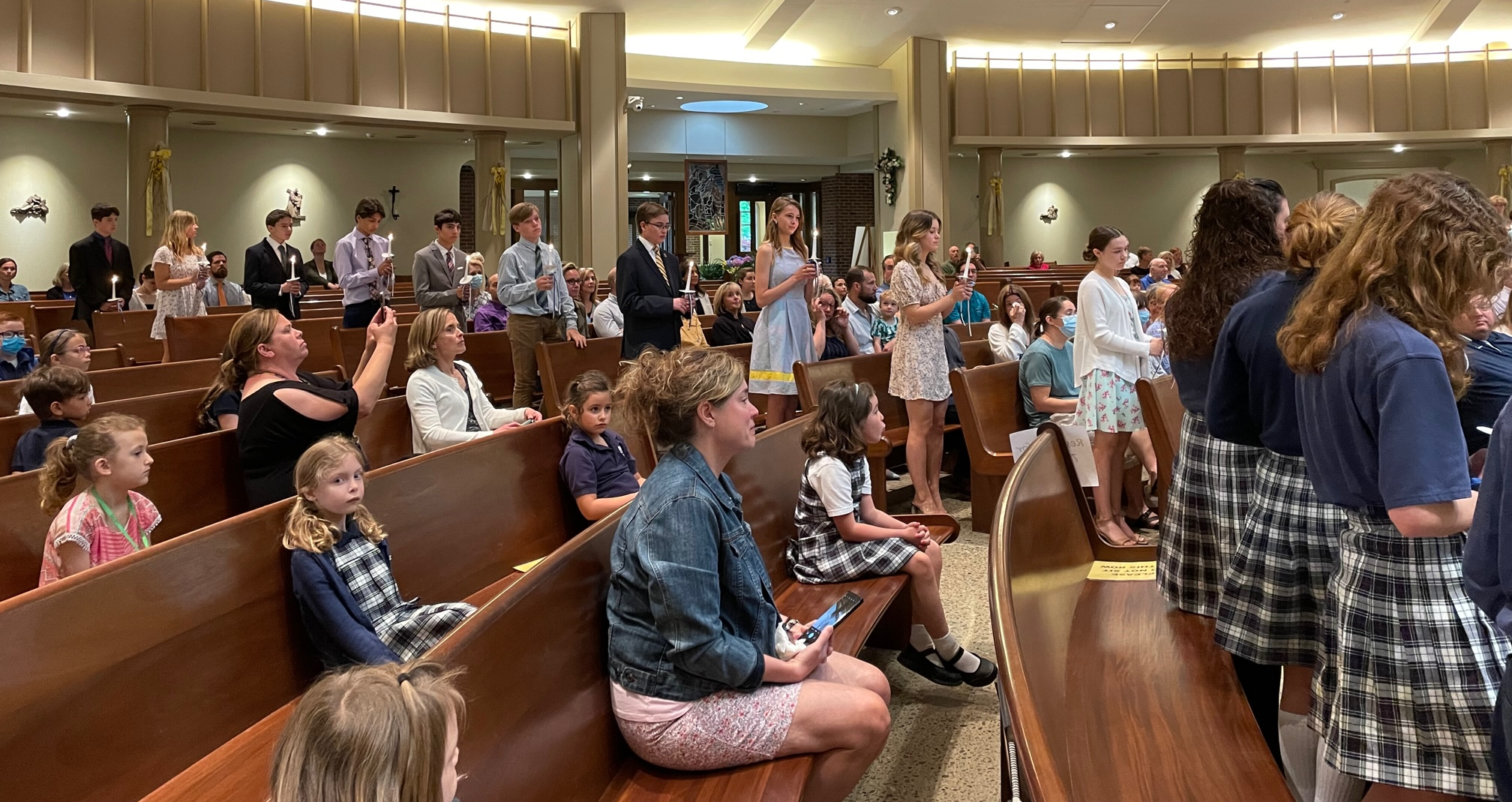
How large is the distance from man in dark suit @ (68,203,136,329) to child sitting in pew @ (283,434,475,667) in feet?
22.7

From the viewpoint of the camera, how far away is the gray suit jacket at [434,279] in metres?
6.38

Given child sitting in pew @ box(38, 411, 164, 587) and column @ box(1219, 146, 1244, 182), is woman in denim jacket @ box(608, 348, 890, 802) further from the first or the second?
column @ box(1219, 146, 1244, 182)

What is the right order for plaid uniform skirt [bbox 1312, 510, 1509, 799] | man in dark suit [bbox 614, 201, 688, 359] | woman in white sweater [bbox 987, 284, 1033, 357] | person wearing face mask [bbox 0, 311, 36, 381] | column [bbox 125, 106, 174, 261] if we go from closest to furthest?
plaid uniform skirt [bbox 1312, 510, 1509, 799], man in dark suit [bbox 614, 201, 688, 359], person wearing face mask [bbox 0, 311, 36, 381], woman in white sweater [bbox 987, 284, 1033, 357], column [bbox 125, 106, 174, 261]

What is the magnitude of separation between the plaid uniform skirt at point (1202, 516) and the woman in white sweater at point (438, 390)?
2499 mm

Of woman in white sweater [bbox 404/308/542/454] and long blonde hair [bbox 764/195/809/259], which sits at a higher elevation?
long blonde hair [bbox 764/195/809/259]

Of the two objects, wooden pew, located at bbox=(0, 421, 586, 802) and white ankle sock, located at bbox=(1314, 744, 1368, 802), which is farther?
white ankle sock, located at bbox=(1314, 744, 1368, 802)

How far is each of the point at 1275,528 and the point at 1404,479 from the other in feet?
1.94

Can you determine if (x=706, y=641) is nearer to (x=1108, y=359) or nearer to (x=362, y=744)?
(x=362, y=744)

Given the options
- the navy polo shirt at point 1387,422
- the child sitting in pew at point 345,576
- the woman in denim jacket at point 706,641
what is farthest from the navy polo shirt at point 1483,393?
the child sitting in pew at point 345,576

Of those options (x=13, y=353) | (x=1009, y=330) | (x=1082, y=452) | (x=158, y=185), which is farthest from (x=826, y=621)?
(x=158, y=185)

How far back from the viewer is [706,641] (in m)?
1.99

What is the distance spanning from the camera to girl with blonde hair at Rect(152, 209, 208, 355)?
707 cm

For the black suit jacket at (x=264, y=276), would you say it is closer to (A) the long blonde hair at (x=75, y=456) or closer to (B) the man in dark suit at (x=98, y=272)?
(B) the man in dark suit at (x=98, y=272)

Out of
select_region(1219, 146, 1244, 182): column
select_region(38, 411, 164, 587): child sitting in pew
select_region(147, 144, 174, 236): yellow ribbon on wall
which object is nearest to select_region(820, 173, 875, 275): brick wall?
select_region(1219, 146, 1244, 182): column
